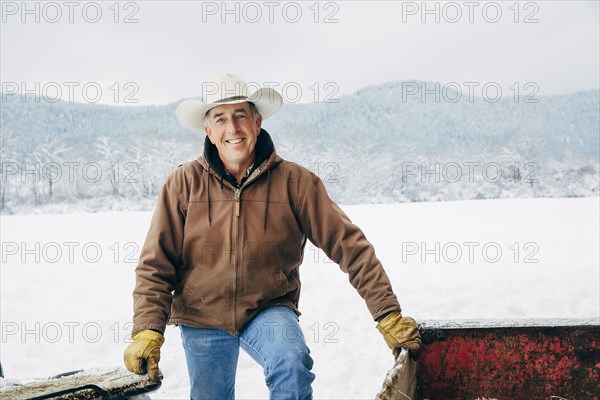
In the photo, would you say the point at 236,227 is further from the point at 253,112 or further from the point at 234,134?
the point at 253,112

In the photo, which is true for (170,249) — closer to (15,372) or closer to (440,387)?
(440,387)

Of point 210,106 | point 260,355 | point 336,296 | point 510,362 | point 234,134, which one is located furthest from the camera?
point 336,296

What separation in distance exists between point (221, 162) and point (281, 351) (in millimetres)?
1049

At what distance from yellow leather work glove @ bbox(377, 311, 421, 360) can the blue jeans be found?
15.3 inches

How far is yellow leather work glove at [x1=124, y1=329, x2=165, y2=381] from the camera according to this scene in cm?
253

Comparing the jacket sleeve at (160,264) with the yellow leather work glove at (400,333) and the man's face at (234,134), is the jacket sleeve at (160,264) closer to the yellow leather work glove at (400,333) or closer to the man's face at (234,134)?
the man's face at (234,134)

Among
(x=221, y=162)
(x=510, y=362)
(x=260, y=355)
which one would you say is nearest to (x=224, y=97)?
(x=221, y=162)

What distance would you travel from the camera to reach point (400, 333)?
2545 mm

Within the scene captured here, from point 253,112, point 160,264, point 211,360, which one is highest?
point 253,112

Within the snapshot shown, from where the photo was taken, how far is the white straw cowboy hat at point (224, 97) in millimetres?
2912

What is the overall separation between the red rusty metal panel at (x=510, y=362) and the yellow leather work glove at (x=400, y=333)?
5.3 inches

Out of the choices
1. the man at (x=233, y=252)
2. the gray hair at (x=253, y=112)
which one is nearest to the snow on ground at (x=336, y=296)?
the man at (x=233, y=252)

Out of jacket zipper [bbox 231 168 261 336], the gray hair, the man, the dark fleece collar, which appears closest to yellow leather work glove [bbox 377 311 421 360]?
the man

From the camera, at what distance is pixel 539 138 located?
76.5 metres
